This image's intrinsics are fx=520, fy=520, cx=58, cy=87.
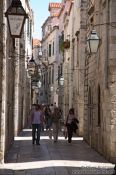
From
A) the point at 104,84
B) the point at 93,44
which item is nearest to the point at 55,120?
the point at 104,84

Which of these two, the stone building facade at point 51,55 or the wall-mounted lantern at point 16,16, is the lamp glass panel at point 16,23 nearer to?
the wall-mounted lantern at point 16,16

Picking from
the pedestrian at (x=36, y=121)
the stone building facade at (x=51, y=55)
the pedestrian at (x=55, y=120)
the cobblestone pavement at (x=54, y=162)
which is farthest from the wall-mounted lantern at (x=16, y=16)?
the stone building facade at (x=51, y=55)

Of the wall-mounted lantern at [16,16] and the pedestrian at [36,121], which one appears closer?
the wall-mounted lantern at [16,16]

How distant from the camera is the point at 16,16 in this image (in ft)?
41.0

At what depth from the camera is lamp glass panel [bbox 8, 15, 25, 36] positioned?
41.0ft

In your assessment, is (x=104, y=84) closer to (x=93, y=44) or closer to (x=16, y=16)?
(x=93, y=44)

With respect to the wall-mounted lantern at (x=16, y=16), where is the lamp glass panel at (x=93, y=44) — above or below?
below

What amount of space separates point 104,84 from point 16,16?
499 cm

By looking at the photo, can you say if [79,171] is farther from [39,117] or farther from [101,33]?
[39,117]

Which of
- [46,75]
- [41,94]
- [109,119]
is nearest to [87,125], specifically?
[109,119]

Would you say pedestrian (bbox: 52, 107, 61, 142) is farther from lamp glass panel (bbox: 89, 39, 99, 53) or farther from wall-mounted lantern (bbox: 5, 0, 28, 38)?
wall-mounted lantern (bbox: 5, 0, 28, 38)

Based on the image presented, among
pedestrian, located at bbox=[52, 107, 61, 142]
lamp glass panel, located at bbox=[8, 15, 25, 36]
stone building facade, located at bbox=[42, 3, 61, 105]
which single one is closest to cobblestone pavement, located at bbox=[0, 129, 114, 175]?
pedestrian, located at bbox=[52, 107, 61, 142]

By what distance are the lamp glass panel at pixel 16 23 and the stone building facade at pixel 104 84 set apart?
13.0 ft

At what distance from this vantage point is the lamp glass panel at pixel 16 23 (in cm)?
1250
